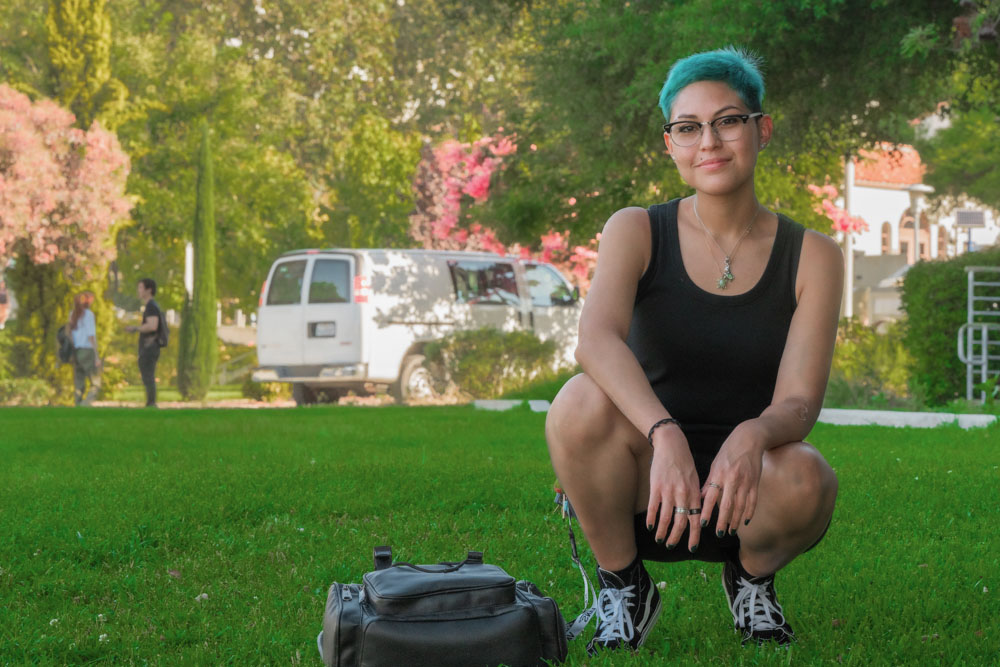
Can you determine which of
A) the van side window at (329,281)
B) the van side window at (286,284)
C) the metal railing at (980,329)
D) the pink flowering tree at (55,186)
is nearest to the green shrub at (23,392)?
the pink flowering tree at (55,186)

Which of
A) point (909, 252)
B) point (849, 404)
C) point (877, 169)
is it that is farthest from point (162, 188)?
point (909, 252)

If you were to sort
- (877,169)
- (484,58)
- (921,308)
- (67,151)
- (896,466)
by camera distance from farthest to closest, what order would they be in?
(877,169) → (484,58) → (67,151) → (921,308) → (896,466)

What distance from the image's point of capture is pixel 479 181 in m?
22.2

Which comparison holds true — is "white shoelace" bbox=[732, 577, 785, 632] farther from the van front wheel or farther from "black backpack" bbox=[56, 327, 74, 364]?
"black backpack" bbox=[56, 327, 74, 364]

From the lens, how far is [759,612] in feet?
12.1

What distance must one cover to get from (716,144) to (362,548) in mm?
2576

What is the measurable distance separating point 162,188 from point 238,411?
58.6ft

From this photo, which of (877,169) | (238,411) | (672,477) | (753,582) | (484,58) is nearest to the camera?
(672,477)

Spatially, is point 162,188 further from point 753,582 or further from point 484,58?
point 753,582

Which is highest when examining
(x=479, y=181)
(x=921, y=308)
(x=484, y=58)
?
(x=484, y=58)

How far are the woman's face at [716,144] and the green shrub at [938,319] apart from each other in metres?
11.1

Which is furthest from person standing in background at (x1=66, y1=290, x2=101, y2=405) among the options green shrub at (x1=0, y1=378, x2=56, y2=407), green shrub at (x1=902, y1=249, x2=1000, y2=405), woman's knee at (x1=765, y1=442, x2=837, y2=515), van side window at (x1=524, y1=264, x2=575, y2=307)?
woman's knee at (x1=765, y1=442, x2=837, y2=515)

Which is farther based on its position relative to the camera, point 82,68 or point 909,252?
point 909,252

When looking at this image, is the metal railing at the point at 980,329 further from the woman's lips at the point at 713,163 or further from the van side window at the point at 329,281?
the woman's lips at the point at 713,163
